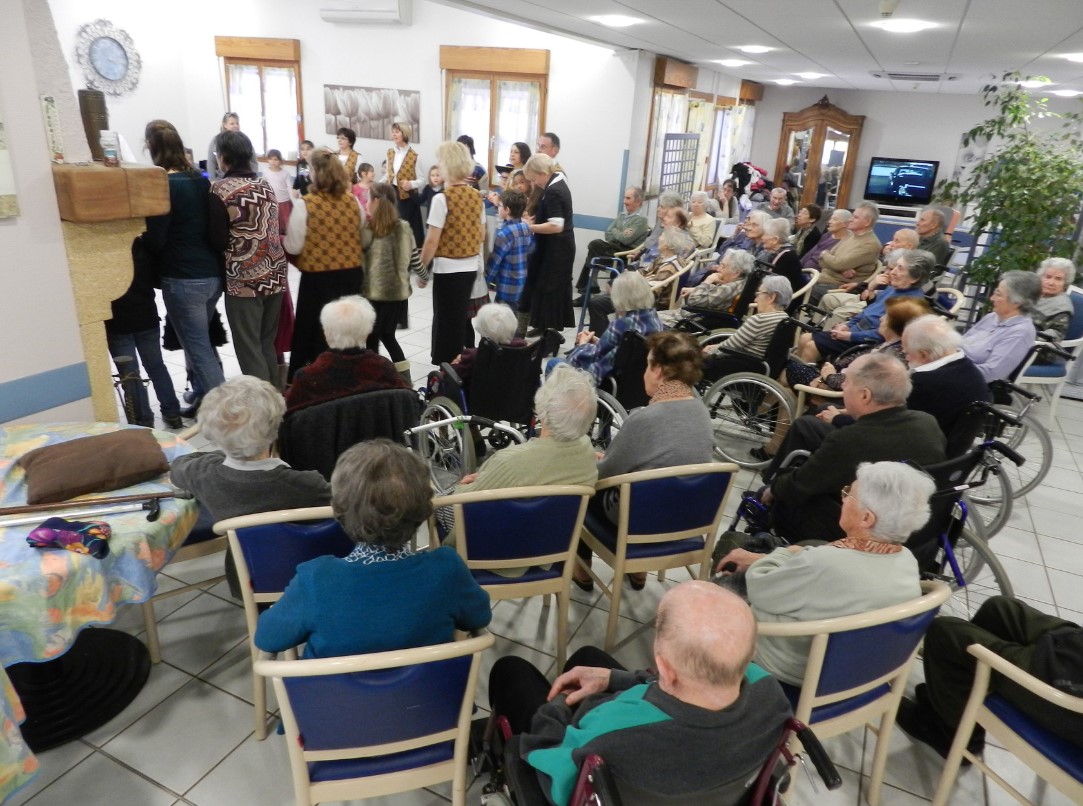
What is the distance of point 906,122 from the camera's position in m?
11.2

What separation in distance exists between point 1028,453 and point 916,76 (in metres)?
5.45

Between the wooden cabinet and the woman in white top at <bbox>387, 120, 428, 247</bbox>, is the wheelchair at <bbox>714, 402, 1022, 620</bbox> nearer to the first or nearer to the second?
the woman in white top at <bbox>387, 120, 428, 247</bbox>

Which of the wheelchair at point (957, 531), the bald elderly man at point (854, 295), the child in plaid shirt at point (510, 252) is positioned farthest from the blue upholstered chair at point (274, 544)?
the bald elderly man at point (854, 295)

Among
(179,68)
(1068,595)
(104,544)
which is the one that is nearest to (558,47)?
(179,68)

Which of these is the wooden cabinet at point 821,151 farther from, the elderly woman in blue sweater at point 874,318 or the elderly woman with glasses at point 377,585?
the elderly woman with glasses at point 377,585

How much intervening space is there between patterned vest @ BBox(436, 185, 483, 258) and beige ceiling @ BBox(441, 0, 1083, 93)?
1.45 metres

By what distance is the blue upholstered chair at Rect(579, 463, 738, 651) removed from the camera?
6.85 ft

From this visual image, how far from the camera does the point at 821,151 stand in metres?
A: 11.5

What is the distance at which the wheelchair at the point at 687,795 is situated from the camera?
1.06m

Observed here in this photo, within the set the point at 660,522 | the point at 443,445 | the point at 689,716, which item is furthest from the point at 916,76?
the point at 689,716

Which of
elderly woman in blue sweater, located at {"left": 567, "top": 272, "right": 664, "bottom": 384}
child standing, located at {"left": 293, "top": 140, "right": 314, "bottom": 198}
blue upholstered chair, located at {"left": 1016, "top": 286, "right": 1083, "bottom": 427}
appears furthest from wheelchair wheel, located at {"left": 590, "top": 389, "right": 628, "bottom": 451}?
child standing, located at {"left": 293, "top": 140, "right": 314, "bottom": 198}

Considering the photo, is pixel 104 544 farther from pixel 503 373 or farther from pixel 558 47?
pixel 558 47

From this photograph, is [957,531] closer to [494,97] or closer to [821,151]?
[494,97]

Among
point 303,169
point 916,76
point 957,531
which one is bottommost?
point 957,531
